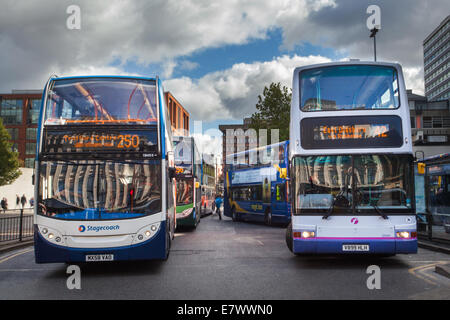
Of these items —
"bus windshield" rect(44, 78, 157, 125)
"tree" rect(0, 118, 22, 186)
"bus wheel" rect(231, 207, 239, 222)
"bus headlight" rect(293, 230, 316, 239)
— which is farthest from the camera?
"tree" rect(0, 118, 22, 186)

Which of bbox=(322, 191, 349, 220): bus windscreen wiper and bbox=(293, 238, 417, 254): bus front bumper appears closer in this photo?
bbox=(293, 238, 417, 254): bus front bumper

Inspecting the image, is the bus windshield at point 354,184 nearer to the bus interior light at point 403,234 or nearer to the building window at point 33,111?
the bus interior light at point 403,234

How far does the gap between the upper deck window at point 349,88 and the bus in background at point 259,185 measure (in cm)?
960

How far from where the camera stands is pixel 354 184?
9719mm

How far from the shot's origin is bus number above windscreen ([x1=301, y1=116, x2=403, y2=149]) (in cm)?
973

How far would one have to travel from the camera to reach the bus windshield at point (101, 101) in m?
9.30

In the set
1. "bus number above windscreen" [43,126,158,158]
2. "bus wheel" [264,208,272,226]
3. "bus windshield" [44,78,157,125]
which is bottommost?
"bus wheel" [264,208,272,226]

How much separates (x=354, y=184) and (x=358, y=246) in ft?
4.10

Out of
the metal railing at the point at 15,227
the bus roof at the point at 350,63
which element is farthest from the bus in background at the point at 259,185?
the metal railing at the point at 15,227

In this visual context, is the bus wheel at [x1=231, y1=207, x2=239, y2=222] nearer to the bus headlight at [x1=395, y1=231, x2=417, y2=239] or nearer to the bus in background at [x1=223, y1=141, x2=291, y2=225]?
the bus in background at [x1=223, y1=141, x2=291, y2=225]

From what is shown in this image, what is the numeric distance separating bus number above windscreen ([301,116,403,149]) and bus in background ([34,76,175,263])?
305 cm

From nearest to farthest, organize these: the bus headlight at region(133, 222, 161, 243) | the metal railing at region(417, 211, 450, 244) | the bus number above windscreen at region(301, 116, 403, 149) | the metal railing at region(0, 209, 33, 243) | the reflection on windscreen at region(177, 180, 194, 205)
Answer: the bus headlight at region(133, 222, 161, 243) → the bus number above windscreen at region(301, 116, 403, 149) → the metal railing at region(417, 211, 450, 244) → the metal railing at region(0, 209, 33, 243) → the reflection on windscreen at region(177, 180, 194, 205)

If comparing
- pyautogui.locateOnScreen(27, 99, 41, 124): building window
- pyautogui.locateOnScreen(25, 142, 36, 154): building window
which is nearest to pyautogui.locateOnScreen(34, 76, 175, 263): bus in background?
pyautogui.locateOnScreen(25, 142, 36, 154): building window
